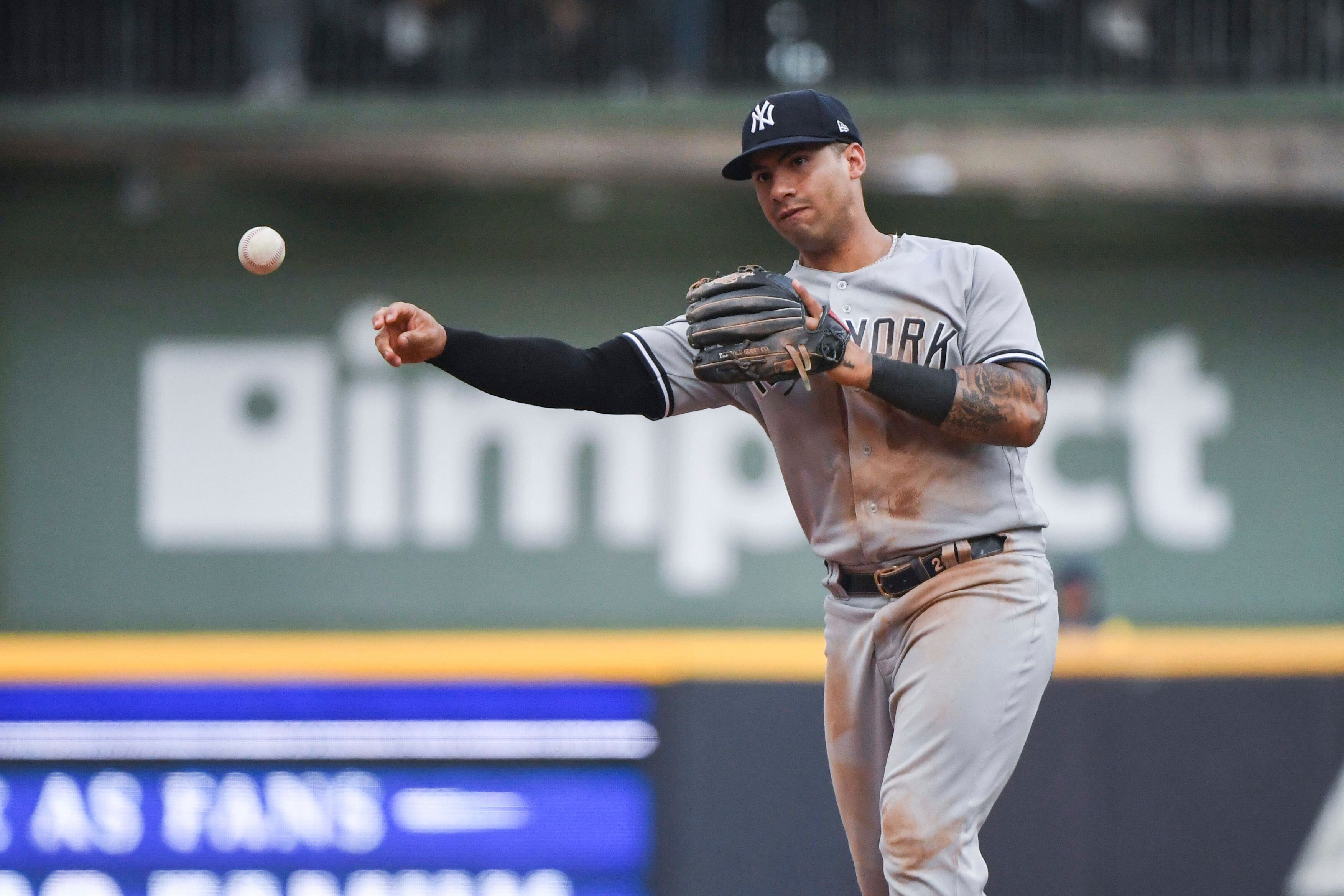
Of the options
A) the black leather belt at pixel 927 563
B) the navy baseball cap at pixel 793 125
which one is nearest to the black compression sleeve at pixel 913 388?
the black leather belt at pixel 927 563

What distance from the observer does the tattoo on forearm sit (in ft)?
8.58

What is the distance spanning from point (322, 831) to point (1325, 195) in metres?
7.43

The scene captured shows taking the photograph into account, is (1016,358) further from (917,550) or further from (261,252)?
(261,252)

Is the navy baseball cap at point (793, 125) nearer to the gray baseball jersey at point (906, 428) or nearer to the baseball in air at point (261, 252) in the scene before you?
the gray baseball jersey at point (906, 428)

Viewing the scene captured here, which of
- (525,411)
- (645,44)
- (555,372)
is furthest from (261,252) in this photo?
(645,44)

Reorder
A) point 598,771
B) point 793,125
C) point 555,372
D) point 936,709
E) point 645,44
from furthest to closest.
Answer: point 645,44 → point 598,771 → point 555,372 → point 793,125 → point 936,709

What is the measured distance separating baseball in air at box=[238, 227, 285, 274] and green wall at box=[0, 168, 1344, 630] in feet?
22.2

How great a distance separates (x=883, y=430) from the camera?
9.26ft

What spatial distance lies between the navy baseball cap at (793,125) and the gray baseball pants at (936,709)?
0.87 metres

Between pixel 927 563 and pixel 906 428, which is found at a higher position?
pixel 906 428

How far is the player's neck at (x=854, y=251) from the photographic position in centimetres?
293

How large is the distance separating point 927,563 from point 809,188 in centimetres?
75

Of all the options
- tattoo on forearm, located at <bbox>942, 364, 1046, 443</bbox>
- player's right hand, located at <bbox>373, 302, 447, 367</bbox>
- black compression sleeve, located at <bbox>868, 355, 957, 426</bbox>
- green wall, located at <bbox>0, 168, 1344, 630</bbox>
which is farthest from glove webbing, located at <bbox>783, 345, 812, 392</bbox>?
green wall, located at <bbox>0, 168, 1344, 630</bbox>

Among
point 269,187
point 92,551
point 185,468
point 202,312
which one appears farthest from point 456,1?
point 92,551
